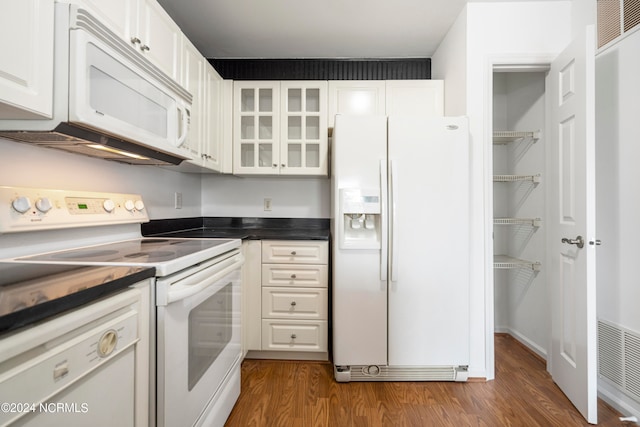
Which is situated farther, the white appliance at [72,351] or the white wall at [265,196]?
the white wall at [265,196]

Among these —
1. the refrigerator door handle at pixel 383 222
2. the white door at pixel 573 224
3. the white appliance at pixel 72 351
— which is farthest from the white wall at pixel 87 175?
the white door at pixel 573 224

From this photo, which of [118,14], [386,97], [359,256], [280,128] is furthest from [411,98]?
[118,14]

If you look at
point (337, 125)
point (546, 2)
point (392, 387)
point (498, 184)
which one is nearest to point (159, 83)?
point (337, 125)

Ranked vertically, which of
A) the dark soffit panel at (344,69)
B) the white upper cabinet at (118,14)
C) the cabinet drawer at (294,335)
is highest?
the dark soffit panel at (344,69)

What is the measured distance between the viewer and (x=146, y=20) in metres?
1.39

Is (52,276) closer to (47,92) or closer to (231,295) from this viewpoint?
(47,92)

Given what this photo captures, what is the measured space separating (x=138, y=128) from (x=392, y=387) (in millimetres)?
1993

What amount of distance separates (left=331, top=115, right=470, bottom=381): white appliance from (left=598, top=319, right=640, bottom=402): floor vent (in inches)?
28.8

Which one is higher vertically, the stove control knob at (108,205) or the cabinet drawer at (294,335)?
the stove control knob at (108,205)

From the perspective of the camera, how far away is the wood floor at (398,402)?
1.51m

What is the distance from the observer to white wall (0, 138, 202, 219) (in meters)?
1.09

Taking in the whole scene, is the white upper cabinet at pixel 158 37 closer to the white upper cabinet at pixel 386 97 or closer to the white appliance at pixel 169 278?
the white appliance at pixel 169 278

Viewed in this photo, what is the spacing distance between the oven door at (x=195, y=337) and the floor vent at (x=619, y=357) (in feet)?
6.92

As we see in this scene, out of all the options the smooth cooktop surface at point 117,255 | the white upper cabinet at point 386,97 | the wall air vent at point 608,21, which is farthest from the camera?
the white upper cabinet at point 386,97
